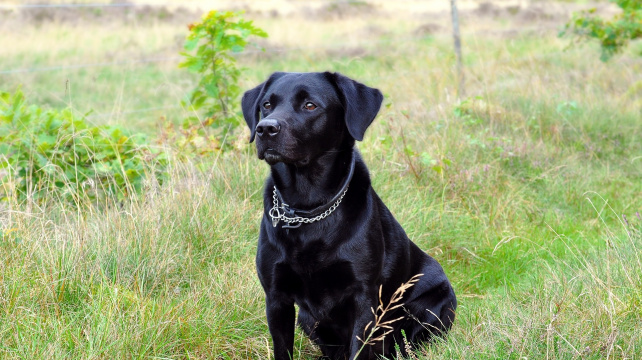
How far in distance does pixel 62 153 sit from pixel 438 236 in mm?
2408

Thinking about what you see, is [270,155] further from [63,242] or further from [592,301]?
[592,301]

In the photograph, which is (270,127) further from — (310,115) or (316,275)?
(316,275)

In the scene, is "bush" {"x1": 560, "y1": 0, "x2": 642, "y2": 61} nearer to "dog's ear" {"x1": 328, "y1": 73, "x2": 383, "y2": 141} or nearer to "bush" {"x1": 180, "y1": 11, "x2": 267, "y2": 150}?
"bush" {"x1": 180, "y1": 11, "x2": 267, "y2": 150}

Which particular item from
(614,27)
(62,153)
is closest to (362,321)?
(62,153)

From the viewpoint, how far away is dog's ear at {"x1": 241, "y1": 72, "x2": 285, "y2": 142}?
289 centimetres

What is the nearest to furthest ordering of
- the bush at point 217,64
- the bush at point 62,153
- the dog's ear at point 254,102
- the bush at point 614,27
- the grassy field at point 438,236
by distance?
the grassy field at point 438,236 → the dog's ear at point 254,102 → the bush at point 62,153 → the bush at point 217,64 → the bush at point 614,27

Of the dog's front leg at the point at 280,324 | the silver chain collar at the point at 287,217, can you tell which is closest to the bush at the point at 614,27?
the silver chain collar at the point at 287,217

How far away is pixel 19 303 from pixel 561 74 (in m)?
6.92

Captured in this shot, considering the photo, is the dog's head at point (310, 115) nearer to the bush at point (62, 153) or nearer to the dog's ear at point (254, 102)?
the dog's ear at point (254, 102)

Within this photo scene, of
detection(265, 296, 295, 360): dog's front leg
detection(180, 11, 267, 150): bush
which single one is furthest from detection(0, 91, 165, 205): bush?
detection(265, 296, 295, 360): dog's front leg

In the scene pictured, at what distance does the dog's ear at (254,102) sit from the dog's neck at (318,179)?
284mm

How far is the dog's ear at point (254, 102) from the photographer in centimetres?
289

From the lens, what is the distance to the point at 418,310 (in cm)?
298

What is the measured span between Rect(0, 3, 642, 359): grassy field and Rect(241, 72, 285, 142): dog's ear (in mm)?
786
